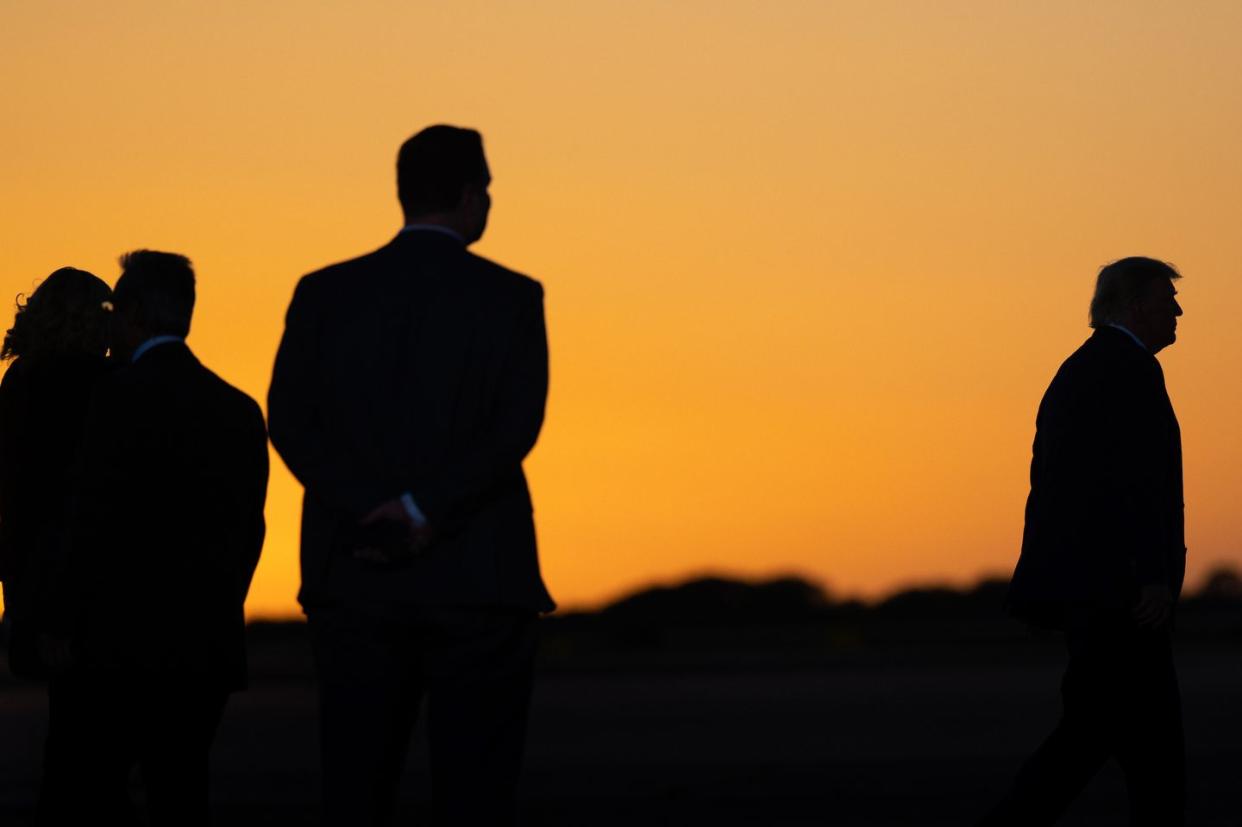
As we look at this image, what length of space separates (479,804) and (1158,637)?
2.78m

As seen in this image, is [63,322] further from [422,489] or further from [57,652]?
[422,489]

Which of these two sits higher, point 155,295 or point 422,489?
point 155,295

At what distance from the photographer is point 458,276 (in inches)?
197

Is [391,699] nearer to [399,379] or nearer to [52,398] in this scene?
[399,379]

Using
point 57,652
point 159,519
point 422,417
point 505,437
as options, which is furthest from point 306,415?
point 57,652

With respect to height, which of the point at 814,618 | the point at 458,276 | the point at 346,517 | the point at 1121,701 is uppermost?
the point at 458,276

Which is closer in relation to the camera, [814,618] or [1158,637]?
[1158,637]

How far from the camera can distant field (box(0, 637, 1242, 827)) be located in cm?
979

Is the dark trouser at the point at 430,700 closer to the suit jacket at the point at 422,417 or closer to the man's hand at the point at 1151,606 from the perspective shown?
the suit jacket at the point at 422,417

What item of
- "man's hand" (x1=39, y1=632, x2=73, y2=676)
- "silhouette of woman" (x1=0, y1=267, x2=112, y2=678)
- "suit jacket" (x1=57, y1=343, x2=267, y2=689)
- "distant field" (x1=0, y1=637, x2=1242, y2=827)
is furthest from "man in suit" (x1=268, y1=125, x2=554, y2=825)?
"distant field" (x1=0, y1=637, x2=1242, y2=827)

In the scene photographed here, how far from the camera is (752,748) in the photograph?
12.6 metres

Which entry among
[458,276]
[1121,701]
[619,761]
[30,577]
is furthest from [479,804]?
[619,761]

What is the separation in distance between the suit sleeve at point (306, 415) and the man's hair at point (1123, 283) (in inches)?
124

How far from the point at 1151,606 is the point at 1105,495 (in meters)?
0.35
